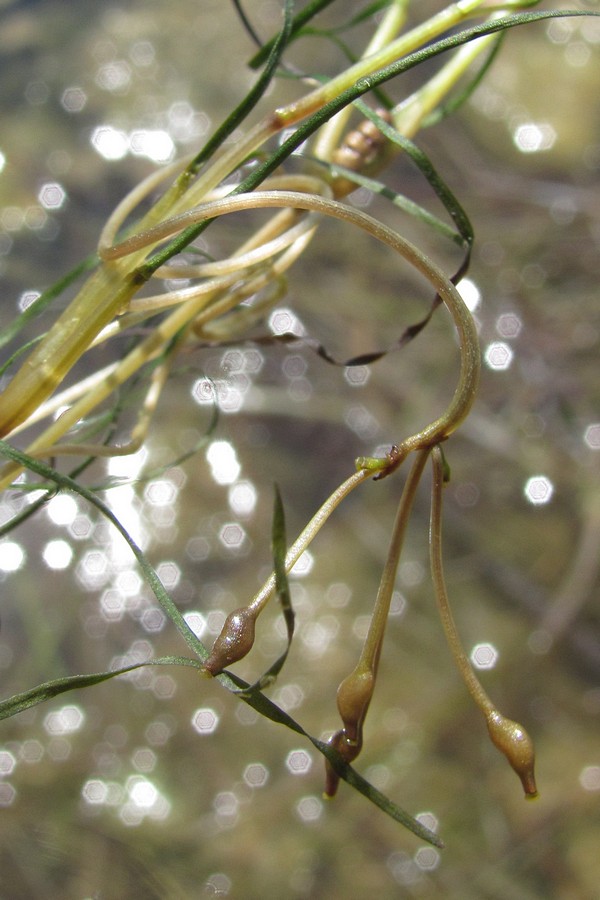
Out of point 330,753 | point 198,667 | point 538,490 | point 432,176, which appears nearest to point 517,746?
point 330,753

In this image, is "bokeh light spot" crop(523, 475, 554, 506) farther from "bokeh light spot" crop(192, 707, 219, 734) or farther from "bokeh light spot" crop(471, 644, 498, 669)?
"bokeh light spot" crop(192, 707, 219, 734)

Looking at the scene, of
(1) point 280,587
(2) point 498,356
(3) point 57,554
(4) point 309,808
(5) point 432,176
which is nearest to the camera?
(1) point 280,587

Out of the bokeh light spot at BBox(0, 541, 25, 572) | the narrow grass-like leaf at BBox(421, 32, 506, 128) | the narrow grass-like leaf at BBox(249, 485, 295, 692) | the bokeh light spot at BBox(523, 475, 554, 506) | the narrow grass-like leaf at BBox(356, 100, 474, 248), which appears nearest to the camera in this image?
the narrow grass-like leaf at BBox(249, 485, 295, 692)

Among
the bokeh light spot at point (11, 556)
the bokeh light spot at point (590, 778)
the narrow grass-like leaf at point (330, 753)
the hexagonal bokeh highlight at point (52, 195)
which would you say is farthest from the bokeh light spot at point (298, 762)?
the hexagonal bokeh highlight at point (52, 195)

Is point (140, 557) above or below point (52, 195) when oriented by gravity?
below

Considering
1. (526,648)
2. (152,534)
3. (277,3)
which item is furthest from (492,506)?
(277,3)

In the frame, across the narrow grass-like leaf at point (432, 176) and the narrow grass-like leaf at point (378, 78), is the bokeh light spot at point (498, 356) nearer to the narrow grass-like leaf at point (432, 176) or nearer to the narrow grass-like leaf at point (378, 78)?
the narrow grass-like leaf at point (432, 176)

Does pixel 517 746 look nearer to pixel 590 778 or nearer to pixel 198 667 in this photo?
pixel 198 667

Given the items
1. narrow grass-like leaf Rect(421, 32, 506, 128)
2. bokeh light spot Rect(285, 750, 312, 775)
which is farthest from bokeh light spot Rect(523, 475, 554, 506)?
narrow grass-like leaf Rect(421, 32, 506, 128)
